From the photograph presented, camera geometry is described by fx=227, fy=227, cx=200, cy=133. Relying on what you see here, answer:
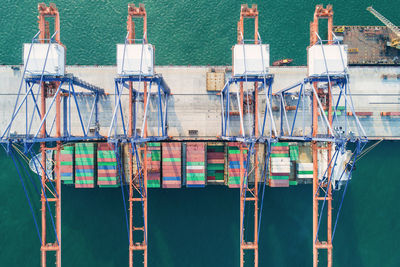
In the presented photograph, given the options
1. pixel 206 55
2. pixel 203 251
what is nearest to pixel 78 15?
pixel 206 55

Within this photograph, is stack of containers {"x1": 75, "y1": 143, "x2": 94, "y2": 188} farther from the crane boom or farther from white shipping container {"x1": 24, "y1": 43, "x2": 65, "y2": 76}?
the crane boom

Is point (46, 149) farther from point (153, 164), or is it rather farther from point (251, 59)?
point (251, 59)

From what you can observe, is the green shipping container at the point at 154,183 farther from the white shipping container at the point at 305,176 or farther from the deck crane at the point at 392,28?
the deck crane at the point at 392,28

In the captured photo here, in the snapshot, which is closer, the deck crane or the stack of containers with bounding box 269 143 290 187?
the stack of containers with bounding box 269 143 290 187

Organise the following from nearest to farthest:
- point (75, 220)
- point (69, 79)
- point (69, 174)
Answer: point (69, 79) → point (69, 174) → point (75, 220)

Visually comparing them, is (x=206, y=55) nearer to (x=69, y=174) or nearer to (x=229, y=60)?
(x=229, y=60)

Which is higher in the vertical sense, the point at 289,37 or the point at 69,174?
the point at 289,37

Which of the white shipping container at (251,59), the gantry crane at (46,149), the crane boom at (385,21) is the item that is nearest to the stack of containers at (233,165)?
the white shipping container at (251,59)

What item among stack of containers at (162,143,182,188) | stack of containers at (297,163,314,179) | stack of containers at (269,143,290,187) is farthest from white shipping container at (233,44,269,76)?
stack of containers at (297,163,314,179)
